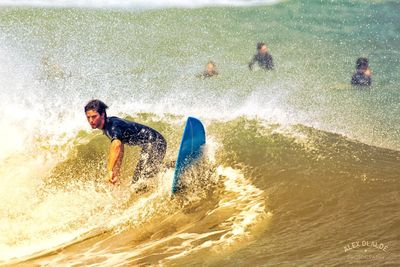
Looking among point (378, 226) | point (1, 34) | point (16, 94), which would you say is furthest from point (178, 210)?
point (1, 34)

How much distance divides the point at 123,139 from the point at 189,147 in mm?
767

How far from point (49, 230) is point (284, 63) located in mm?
9890

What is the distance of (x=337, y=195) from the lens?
5664mm

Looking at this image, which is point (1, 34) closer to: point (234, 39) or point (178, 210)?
point (234, 39)

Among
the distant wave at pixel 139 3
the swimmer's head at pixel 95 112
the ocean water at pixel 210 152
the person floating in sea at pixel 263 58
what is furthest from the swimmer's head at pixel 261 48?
the distant wave at pixel 139 3

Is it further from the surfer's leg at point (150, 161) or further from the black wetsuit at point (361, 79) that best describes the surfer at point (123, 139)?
the black wetsuit at point (361, 79)

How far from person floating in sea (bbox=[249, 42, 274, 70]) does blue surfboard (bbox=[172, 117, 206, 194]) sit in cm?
642

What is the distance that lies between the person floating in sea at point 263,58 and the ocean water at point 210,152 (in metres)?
0.22

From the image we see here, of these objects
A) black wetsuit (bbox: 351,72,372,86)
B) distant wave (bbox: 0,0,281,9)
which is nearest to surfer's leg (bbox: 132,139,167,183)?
black wetsuit (bbox: 351,72,372,86)

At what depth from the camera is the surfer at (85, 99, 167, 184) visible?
225 inches

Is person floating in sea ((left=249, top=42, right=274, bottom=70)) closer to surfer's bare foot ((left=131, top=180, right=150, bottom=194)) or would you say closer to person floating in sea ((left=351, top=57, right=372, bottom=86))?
person floating in sea ((left=351, top=57, right=372, bottom=86))

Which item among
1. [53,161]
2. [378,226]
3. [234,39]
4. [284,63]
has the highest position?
[234,39]

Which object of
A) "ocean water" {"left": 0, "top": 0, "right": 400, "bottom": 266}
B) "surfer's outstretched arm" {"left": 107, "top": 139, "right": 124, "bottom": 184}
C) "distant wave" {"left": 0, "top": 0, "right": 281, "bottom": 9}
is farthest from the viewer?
"distant wave" {"left": 0, "top": 0, "right": 281, "bottom": 9}

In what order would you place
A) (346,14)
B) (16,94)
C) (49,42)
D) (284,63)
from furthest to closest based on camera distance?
(346,14), (49,42), (284,63), (16,94)
